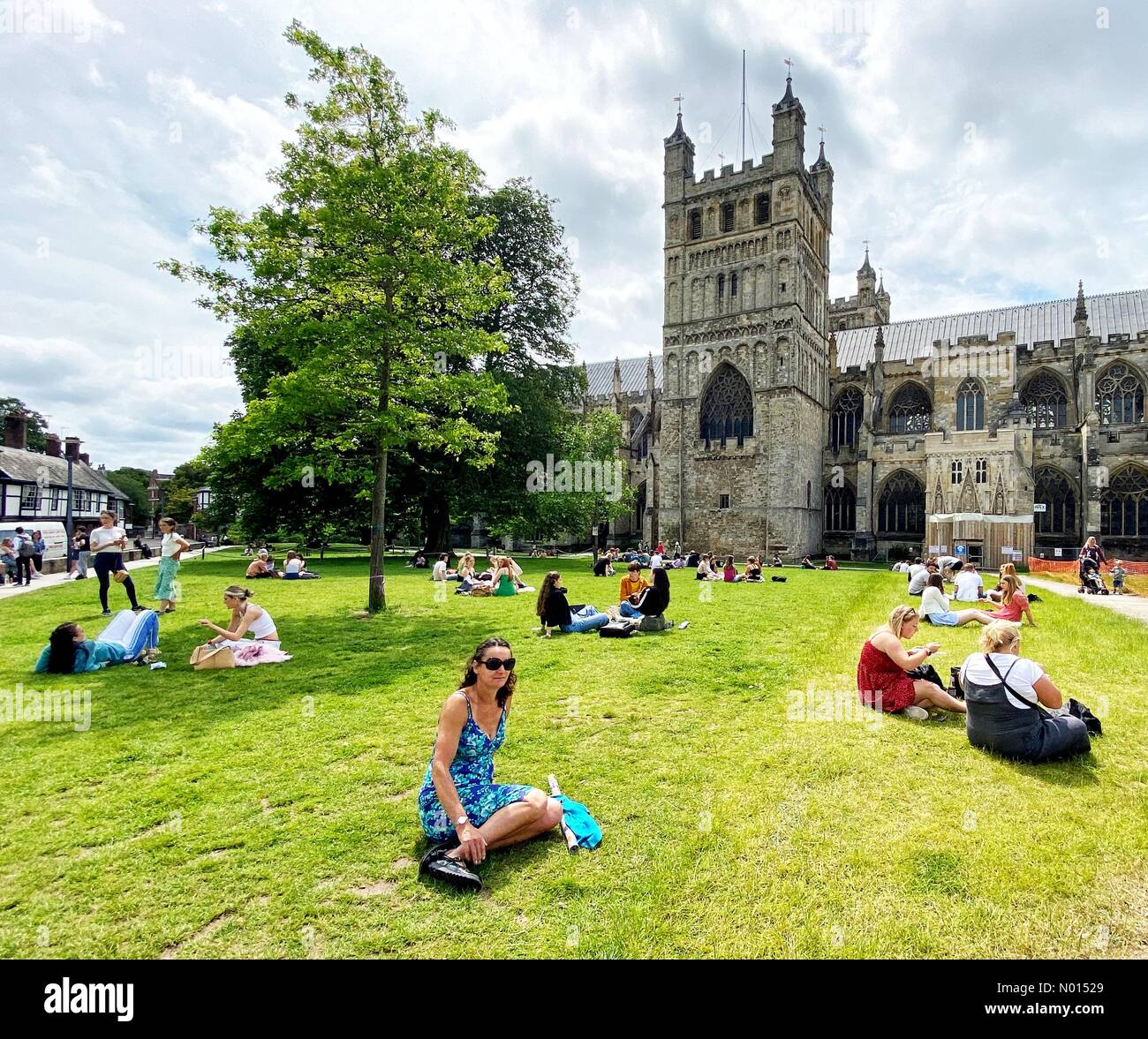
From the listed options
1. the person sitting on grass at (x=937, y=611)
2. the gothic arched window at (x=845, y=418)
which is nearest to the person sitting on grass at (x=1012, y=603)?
the person sitting on grass at (x=937, y=611)

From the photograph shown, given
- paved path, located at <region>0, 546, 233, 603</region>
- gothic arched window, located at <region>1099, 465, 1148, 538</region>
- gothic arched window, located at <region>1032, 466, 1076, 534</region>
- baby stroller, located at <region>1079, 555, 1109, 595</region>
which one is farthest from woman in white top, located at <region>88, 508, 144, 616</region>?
gothic arched window, located at <region>1099, 465, 1148, 538</region>

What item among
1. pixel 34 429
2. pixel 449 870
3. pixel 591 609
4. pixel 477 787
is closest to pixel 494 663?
pixel 477 787

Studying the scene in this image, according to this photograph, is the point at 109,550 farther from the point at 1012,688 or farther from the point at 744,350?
the point at 744,350

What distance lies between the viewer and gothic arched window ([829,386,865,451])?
40469 mm

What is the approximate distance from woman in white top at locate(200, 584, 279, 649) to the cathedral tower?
1200 inches

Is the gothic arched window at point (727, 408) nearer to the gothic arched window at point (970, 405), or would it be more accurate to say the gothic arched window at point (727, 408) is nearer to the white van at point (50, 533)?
the gothic arched window at point (970, 405)

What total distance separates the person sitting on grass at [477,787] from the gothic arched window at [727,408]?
113 ft

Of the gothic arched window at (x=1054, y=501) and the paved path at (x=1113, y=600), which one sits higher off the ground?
the gothic arched window at (x=1054, y=501)

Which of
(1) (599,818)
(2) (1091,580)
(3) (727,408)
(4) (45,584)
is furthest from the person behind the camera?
(3) (727,408)

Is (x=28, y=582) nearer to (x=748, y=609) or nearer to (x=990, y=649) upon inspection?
(x=748, y=609)

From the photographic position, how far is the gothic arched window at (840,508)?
38.8 m

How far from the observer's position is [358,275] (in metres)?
11.7

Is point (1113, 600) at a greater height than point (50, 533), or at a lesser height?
lesser

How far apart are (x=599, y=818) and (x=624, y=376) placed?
5432cm
